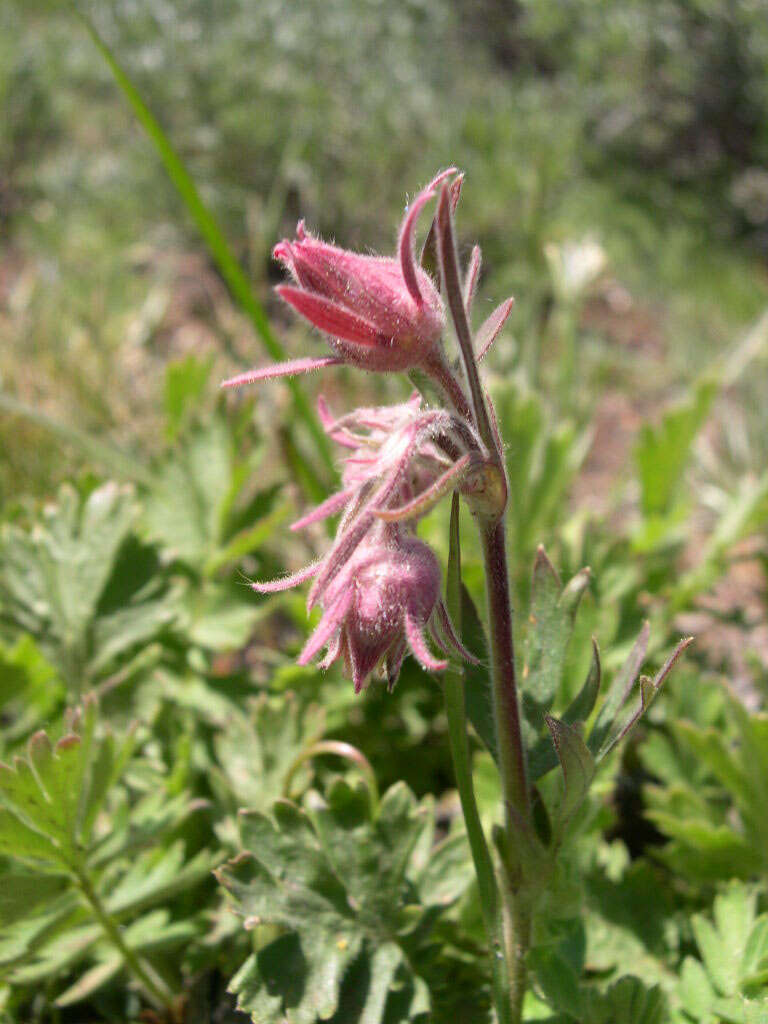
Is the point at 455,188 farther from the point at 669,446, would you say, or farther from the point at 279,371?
the point at 669,446

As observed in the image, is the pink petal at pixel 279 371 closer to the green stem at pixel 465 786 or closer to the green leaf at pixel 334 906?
the green stem at pixel 465 786

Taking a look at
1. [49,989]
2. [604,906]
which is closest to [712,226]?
[604,906]

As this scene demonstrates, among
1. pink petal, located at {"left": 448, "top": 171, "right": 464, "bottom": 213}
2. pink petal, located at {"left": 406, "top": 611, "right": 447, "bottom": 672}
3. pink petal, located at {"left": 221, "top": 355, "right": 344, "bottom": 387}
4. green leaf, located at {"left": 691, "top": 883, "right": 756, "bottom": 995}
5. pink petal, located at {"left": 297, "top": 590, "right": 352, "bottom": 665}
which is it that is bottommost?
green leaf, located at {"left": 691, "top": 883, "right": 756, "bottom": 995}

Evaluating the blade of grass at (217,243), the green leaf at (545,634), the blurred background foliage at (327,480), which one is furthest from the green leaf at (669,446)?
the green leaf at (545,634)

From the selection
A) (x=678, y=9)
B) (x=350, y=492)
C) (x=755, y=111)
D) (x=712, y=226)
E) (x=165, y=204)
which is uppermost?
(x=350, y=492)

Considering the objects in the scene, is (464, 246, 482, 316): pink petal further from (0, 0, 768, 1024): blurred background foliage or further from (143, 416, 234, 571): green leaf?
(143, 416, 234, 571): green leaf

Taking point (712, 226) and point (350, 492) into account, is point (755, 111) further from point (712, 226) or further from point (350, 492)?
point (350, 492)

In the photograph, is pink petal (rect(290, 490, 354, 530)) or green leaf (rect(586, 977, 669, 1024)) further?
green leaf (rect(586, 977, 669, 1024))

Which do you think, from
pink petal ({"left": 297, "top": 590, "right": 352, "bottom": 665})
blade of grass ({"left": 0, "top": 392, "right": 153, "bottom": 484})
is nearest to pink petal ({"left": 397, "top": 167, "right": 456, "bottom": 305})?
pink petal ({"left": 297, "top": 590, "right": 352, "bottom": 665})
